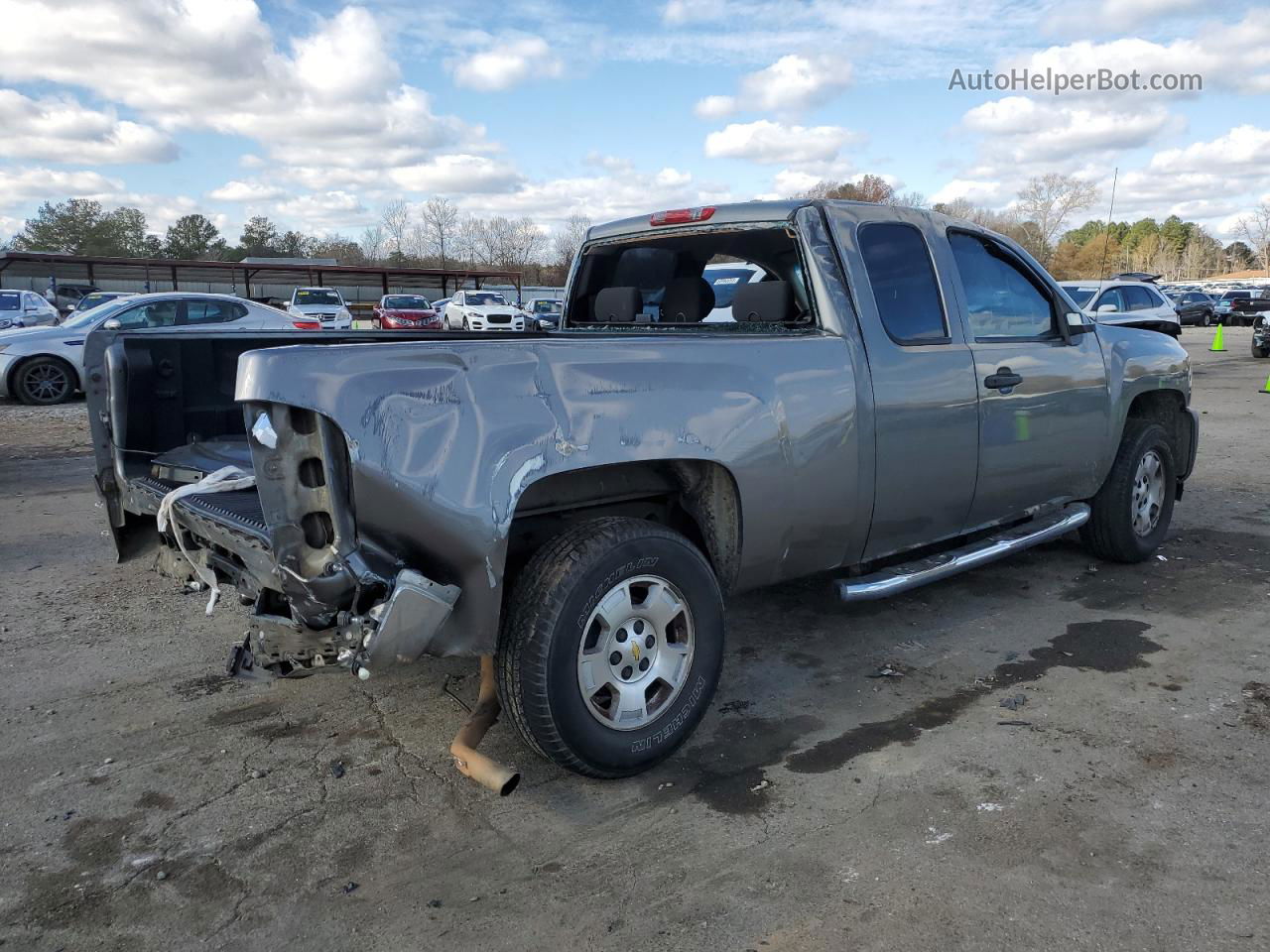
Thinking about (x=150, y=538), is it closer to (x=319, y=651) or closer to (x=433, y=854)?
(x=319, y=651)

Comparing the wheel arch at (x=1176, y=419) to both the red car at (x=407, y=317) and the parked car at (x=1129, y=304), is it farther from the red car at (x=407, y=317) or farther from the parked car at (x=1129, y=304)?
the red car at (x=407, y=317)

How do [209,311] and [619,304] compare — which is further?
[209,311]

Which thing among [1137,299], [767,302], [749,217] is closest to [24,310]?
[749,217]

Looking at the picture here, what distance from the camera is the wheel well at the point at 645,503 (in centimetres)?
325

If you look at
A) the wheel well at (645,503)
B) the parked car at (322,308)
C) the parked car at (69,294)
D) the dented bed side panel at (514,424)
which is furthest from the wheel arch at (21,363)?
the parked car at (69,294)

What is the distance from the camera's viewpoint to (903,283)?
4.27 metres

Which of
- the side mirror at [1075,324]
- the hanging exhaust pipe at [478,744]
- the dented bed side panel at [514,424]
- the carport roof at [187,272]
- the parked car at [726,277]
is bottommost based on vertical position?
the hanging exhaust pipe at [478,744]

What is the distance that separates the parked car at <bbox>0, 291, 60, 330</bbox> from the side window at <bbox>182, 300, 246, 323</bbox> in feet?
28.3

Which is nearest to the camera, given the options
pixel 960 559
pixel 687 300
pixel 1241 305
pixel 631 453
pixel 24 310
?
pixel 631 453

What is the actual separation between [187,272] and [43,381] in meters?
40.5

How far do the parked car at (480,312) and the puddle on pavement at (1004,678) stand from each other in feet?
88.5

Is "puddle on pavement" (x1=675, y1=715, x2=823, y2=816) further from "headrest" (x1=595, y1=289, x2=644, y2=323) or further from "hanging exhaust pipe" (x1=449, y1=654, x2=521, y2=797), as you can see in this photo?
"headrest" (x1=595, y1=289, x2=644, y2=323)

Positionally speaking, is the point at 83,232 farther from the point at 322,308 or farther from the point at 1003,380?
the point at 1003,380

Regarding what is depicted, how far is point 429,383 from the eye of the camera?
2754 mm
